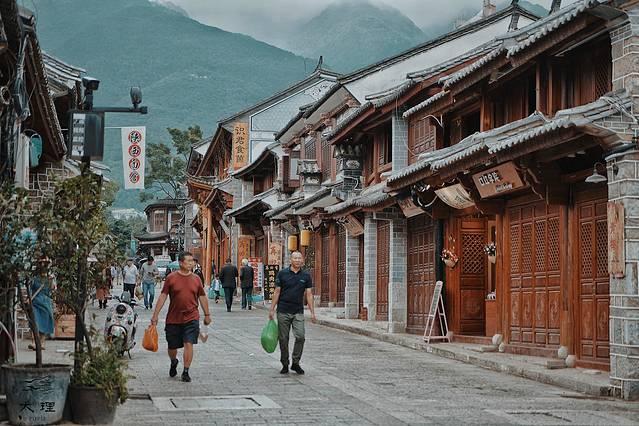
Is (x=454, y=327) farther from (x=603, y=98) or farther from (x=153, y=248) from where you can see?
(x=153, y=248)

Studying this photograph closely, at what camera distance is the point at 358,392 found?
12.8 m

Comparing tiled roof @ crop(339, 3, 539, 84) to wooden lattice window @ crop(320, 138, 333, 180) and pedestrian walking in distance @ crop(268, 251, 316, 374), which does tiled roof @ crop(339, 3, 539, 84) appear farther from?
pedestrian walking in distance @ crop(268, 251, 316, 374)

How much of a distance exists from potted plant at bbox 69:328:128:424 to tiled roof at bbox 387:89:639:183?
6.55m

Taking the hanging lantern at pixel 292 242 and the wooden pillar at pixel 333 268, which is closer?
the wooden pillar at pixel 333 268

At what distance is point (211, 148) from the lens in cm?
6041

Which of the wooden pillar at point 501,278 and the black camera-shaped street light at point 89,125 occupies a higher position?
the black camera-shaped street light at point 89,125

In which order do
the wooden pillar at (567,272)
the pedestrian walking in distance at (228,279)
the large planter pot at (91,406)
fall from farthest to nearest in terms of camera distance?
the pedestrian walking in distance at (228,279) → the wooden pillar at (567,272) → the large planter pot at (91,406)

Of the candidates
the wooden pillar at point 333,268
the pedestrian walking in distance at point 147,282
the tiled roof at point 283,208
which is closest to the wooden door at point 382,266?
the wooden pillar at point 333,268

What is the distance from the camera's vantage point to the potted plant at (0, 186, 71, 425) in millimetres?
9531

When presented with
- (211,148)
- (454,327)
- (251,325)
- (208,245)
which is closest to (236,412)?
(454,327)

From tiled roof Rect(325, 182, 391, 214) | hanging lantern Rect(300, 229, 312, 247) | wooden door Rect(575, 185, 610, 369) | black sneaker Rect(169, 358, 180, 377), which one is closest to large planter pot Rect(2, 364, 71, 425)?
black sneaker Rect(169, 358, 180, 377)

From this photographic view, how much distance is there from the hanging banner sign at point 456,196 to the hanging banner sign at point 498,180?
103 centimetres

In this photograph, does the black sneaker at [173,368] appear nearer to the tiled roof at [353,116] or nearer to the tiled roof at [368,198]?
the tiled roof at [368,198]

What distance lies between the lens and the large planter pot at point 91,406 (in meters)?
9.89
